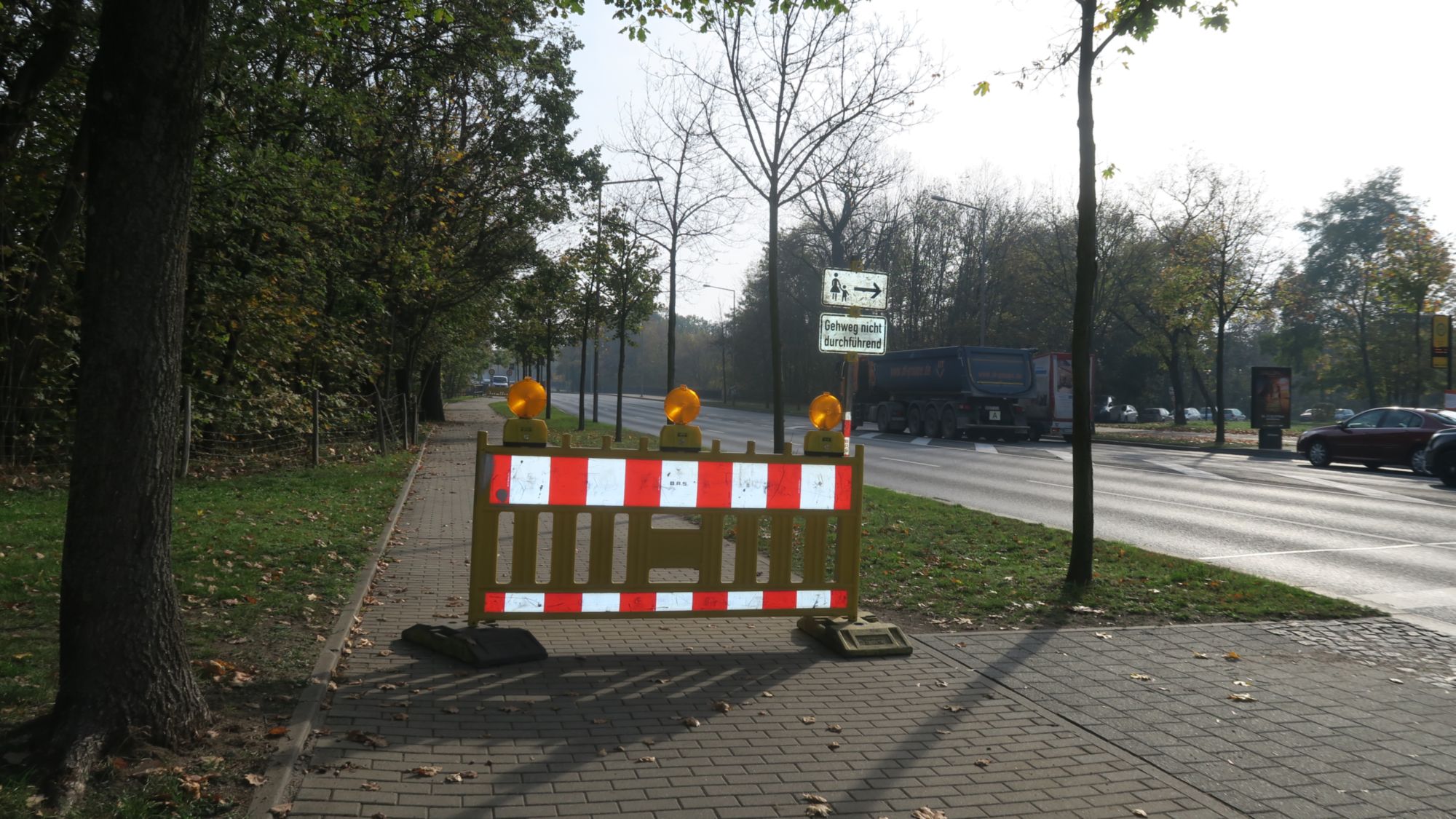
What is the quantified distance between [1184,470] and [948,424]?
40.8ft

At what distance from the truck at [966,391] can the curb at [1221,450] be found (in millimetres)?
3023

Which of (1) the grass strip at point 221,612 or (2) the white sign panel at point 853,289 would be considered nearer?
(1) the grass strip at point 221,612

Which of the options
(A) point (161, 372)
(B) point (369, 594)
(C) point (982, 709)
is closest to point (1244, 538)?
(C) point (982, 709)

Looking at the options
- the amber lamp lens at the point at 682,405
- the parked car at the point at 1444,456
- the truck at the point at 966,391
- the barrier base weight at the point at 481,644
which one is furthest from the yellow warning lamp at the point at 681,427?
the truck at the point at 966,391

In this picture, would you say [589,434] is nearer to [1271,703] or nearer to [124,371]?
[1271,703]

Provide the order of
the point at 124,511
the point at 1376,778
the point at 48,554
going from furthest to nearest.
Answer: the point at 48,554 → the point at 1376,778 → the point at 124,511

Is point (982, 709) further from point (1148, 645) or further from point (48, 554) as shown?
point (48, 554)

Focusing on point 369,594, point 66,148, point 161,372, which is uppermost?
point 66,148

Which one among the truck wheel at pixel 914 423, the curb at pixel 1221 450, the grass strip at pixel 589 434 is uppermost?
the truck wheel at pixel 914 423

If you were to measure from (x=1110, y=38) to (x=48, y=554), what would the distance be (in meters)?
9.37

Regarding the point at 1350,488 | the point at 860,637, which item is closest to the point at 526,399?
the point at 860,637

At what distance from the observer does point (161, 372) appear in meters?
4.01

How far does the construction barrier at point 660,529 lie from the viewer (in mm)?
5855

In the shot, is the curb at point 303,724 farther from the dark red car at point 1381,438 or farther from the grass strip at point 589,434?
the dark red car at point 1381,438
